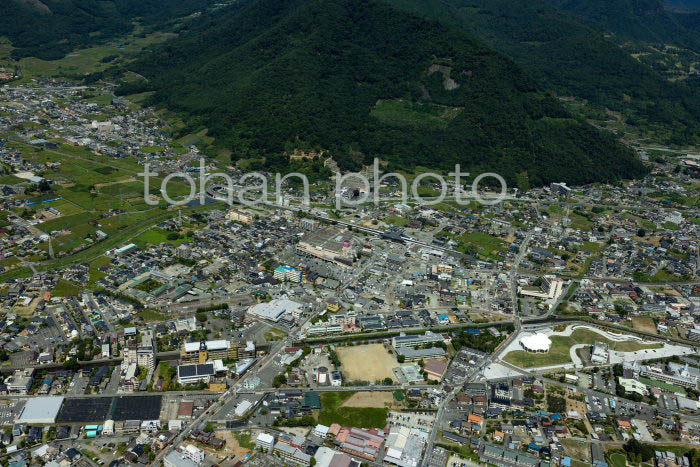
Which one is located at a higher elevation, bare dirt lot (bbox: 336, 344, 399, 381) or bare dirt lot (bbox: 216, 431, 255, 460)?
bare dirt lot (bbox: 336, 344, 399, 381)

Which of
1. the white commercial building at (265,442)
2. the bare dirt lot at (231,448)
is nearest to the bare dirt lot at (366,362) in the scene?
the white commercial building at (265,442)

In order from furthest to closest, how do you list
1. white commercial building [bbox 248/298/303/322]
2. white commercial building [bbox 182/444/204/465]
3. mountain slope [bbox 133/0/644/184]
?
mountain slope [bbox 133/0/644/184], white commercial building [bbox 248/298/303/322], white commercial building [bbox 182/444/204/465]

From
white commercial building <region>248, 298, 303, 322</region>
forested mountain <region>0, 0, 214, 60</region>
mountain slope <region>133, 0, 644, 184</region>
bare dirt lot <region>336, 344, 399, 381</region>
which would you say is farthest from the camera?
forested mountain <region>0, 0, 214, 60</region>

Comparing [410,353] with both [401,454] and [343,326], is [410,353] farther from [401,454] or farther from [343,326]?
[401,454]

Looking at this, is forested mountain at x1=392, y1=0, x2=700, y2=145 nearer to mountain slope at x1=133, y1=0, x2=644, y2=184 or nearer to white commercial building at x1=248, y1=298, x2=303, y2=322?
mountain slope at x1=133, y1=0, x2=644, y2=184

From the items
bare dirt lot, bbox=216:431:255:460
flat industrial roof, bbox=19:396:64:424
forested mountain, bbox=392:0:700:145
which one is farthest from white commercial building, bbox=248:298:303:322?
forested mountain, bbox=392:0:700:145

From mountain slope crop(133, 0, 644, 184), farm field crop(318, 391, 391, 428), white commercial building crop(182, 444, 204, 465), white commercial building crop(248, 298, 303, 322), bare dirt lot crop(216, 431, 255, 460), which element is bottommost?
bare dirt lot crop(216, 431, 255, 460)

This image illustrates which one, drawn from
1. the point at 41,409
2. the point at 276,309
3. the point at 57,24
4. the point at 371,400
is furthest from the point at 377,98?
the point at 57,24
